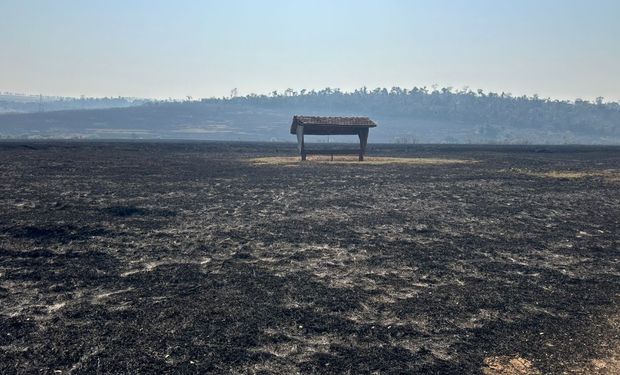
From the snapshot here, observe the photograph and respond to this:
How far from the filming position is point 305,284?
734 centimetres

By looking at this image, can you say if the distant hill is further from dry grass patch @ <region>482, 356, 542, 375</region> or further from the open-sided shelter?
dry grass patch @ <region>482, 356, 542, 375</region>

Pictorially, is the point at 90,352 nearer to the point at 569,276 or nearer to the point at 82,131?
the point at 569,276

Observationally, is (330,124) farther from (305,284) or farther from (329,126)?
(305,284)

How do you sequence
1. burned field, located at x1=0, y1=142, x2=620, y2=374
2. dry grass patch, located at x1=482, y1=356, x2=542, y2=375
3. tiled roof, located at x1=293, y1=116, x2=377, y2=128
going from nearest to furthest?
dry grass patch, located at x1=482, y1=356, x2=542, y2=375 → burned field, located at x1=0, y1=142, x2=620, y2=374 → tiled roof, located at x1=293, y1=116, x2=377, y2=128

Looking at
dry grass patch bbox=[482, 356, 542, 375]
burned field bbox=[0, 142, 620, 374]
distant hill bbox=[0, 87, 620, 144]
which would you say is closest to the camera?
dry grass patch bbox=[482, 356, 542, 375]

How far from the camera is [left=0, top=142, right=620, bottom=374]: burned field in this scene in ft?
16.8

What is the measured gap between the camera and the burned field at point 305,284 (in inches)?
202

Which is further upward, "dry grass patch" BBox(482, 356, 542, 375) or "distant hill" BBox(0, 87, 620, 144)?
"distant hill" BBox(0, 87, 620, 144)

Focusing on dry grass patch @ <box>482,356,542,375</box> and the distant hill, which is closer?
dry grass patch @ <box>482,356,542,375</box>

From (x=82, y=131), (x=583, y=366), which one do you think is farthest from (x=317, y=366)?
(x=82, y=131)

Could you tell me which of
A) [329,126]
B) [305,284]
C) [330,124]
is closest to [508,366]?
[305,284]

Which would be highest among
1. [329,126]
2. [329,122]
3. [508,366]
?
[329,122]

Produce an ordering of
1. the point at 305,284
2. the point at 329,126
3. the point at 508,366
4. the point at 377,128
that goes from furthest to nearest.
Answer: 1. the point at 377,128
2. the point at 329,126
3. the point at 305,284
4. the point at 508,366

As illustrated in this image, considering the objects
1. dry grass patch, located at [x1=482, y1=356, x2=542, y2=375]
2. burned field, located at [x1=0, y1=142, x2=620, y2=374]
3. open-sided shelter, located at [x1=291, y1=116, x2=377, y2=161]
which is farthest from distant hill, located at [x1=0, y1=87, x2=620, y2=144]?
dry grass patch, located at [x1=482, y1=356, x2=542, y2=375]
